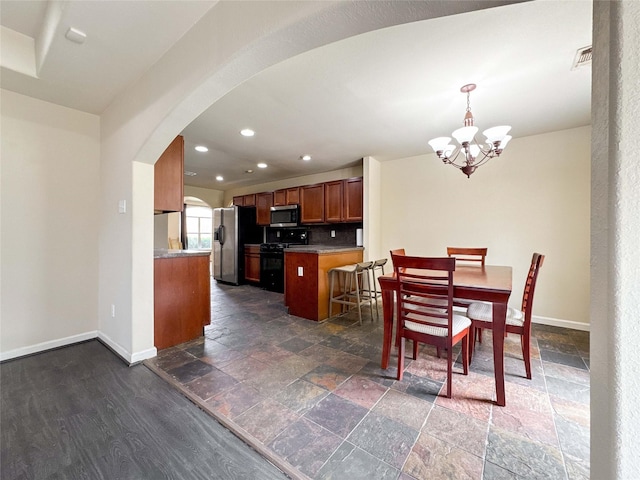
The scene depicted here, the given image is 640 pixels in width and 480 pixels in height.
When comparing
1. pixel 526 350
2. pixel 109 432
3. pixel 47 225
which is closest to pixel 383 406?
pixel 526 350

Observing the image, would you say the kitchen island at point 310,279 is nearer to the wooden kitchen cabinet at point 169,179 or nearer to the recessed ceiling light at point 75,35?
the wooden kitchen cabinet at point 169,179

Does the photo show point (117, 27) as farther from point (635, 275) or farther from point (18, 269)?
point (635, 275)

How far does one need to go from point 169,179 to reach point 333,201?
270cm

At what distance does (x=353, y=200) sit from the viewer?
4.45m

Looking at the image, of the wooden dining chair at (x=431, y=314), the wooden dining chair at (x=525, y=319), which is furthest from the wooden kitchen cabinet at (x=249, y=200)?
the wooden dining chair at (x=525, y=319)

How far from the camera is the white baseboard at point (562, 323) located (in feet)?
10.1

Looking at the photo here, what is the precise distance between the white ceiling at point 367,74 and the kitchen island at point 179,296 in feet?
5.15

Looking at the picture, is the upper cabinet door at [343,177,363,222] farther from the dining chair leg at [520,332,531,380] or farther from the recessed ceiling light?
the recessed ceiling light

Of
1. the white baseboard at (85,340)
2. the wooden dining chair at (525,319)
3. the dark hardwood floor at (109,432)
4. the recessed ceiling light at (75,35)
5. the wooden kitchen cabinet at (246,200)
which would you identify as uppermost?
the recessed ceiling light at (75,35)

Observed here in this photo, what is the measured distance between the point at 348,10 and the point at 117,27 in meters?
1.61

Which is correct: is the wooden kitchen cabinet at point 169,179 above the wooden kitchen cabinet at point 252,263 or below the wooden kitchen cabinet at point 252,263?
above

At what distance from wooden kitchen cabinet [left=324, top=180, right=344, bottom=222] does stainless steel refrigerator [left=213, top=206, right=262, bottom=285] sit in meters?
2.22

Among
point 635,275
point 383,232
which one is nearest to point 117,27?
point 635,275

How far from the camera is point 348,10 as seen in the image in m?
0.98
